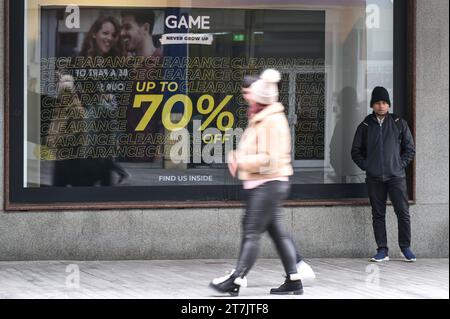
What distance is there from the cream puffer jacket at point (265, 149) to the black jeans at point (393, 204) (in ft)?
9.53

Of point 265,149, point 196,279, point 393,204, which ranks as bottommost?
point 196,279

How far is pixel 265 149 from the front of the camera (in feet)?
29.0

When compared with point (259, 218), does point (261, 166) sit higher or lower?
higher

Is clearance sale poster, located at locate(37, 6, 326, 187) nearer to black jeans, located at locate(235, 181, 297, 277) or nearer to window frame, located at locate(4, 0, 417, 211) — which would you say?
window frame, located at locate(4, 0, 417, 211)

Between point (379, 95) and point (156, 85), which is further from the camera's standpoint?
point (156, 85)

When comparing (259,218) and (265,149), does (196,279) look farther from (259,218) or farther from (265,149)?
(265,149)

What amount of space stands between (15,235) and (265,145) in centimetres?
363

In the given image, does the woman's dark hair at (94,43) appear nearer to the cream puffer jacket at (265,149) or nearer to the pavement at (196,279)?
the pavement at (196,279)

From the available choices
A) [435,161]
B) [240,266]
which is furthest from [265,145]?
[435,161]

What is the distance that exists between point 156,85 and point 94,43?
2.71 ft

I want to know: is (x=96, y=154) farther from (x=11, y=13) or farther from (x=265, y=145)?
(x=265, y=145)

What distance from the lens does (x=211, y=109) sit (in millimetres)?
11805

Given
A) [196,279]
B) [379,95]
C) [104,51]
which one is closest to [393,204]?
[379,95]
